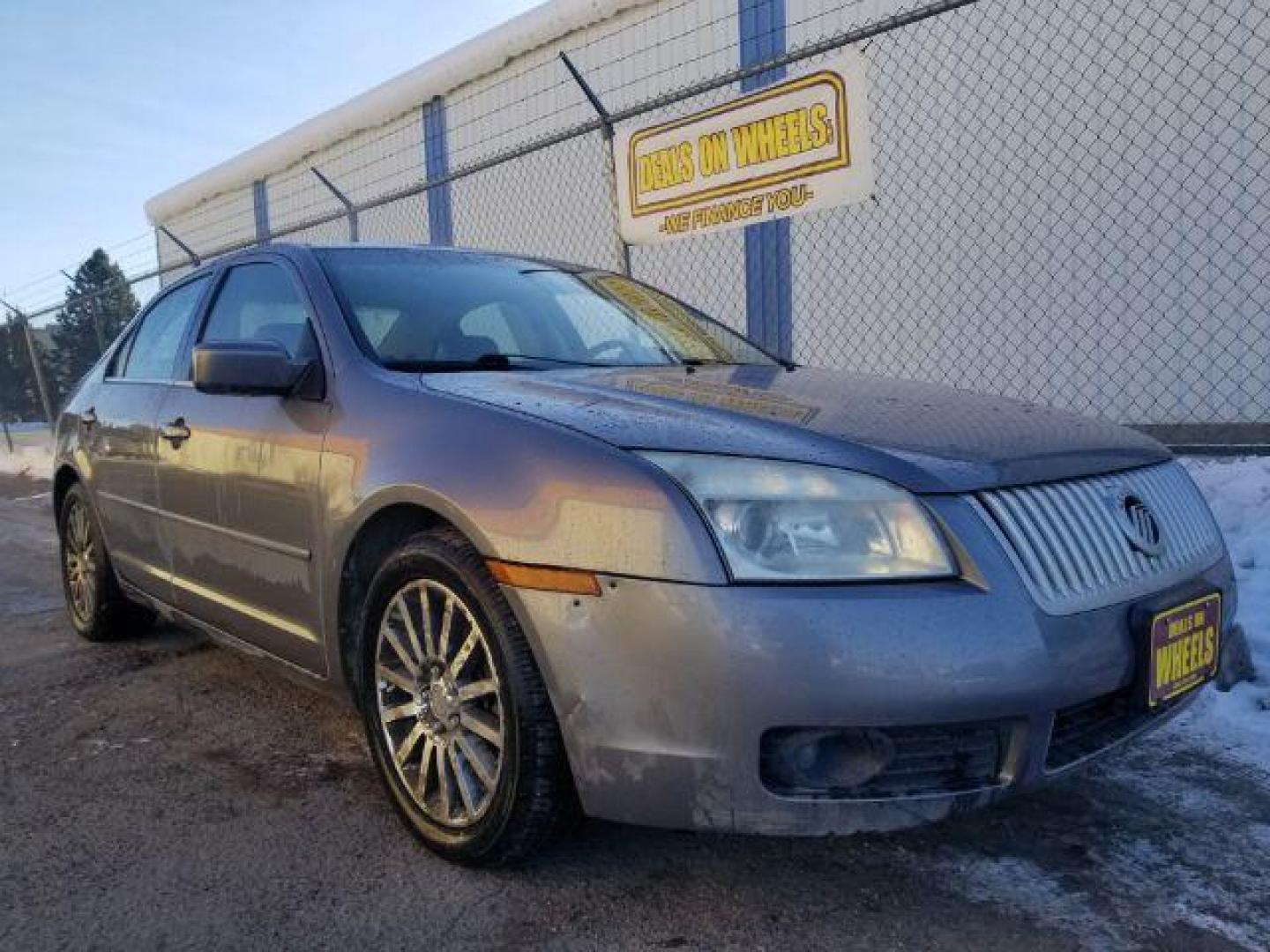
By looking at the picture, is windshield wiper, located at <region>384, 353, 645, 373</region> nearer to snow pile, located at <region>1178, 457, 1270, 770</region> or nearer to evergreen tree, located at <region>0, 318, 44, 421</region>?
snow pile, located at <region>1178, 457, 1270, 770</region>

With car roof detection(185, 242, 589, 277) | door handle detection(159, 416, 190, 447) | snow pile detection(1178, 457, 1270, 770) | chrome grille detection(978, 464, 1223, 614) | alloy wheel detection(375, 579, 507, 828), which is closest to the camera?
chrome grille detection(978, 464, 1223, 614)

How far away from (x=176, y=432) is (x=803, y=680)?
8.20 feet

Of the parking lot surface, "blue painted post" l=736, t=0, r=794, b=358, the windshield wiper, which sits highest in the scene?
"blue painted post" l=736, t=0, r=794, b=358

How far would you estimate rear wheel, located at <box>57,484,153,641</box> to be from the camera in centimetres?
434

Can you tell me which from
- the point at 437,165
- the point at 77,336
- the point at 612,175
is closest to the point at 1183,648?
the point at 612,175

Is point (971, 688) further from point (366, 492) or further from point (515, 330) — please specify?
point (515, 330)

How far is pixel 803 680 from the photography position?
72.3 inches

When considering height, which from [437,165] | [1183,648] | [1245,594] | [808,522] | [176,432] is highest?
[437,165]

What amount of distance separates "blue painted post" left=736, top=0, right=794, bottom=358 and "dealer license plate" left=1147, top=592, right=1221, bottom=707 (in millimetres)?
6008

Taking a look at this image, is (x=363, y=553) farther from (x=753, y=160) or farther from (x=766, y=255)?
(x=766, y=255)

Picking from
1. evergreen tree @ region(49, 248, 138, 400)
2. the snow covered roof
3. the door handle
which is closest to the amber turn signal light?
the door handle

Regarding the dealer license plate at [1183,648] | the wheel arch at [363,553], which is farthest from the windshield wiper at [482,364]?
the dealer license plate at [1183,648]

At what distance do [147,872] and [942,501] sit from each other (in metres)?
1.95

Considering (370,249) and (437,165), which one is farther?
(437,165)
